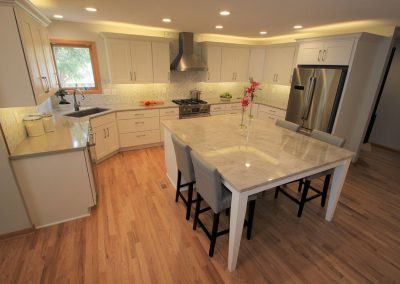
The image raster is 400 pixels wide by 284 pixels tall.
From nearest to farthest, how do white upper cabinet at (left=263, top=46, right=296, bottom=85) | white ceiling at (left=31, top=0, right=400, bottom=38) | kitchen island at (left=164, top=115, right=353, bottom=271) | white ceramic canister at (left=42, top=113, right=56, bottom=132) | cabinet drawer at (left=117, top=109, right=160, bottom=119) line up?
kitchen island at (left=164, top=115, right=353, bottom=271) → white ceiling at (left=31, top=0, right=400, bottom=38) → white ceramic canister at (left=42, top=113, right=56, bottom=132) → cabinet drawer at (left=117, top=109, right=160, bottom=119) → white upper cabinet at (left=263, top=46, right=296, bottom=85)

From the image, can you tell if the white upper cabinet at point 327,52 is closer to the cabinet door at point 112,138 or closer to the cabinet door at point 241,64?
the cabinet door at point 241,64

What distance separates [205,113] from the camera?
4836 mm

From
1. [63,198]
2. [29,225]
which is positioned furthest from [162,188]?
[29,225]

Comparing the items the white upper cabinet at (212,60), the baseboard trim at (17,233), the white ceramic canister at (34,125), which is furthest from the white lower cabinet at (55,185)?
the white upper cabinet at (212,60)

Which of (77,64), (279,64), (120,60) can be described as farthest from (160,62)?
(279,64)

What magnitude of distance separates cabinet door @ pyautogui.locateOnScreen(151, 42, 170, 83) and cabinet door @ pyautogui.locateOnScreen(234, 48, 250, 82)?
1867 millimetres

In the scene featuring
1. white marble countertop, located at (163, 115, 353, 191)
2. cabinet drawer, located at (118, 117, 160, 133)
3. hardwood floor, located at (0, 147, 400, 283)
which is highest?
white marble countertop, located at (163, 115, 353, 191)

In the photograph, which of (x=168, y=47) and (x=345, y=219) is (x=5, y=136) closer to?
(x=168, y=47)

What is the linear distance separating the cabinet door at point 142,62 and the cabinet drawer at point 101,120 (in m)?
0.95

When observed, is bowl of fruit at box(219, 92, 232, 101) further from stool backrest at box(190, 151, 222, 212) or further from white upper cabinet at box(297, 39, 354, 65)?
stool backrest at box(190, 151, 222, 212)

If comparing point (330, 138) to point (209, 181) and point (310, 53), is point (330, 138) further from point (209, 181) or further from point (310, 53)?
point (310, 53)

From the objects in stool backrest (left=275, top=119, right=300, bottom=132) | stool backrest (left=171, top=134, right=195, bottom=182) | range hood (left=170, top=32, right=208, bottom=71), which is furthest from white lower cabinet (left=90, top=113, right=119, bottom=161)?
stool backrest (left=275, top=119, right=300, bottom=132)

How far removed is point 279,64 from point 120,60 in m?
3.62

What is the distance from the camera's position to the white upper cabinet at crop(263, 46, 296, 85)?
454cm
